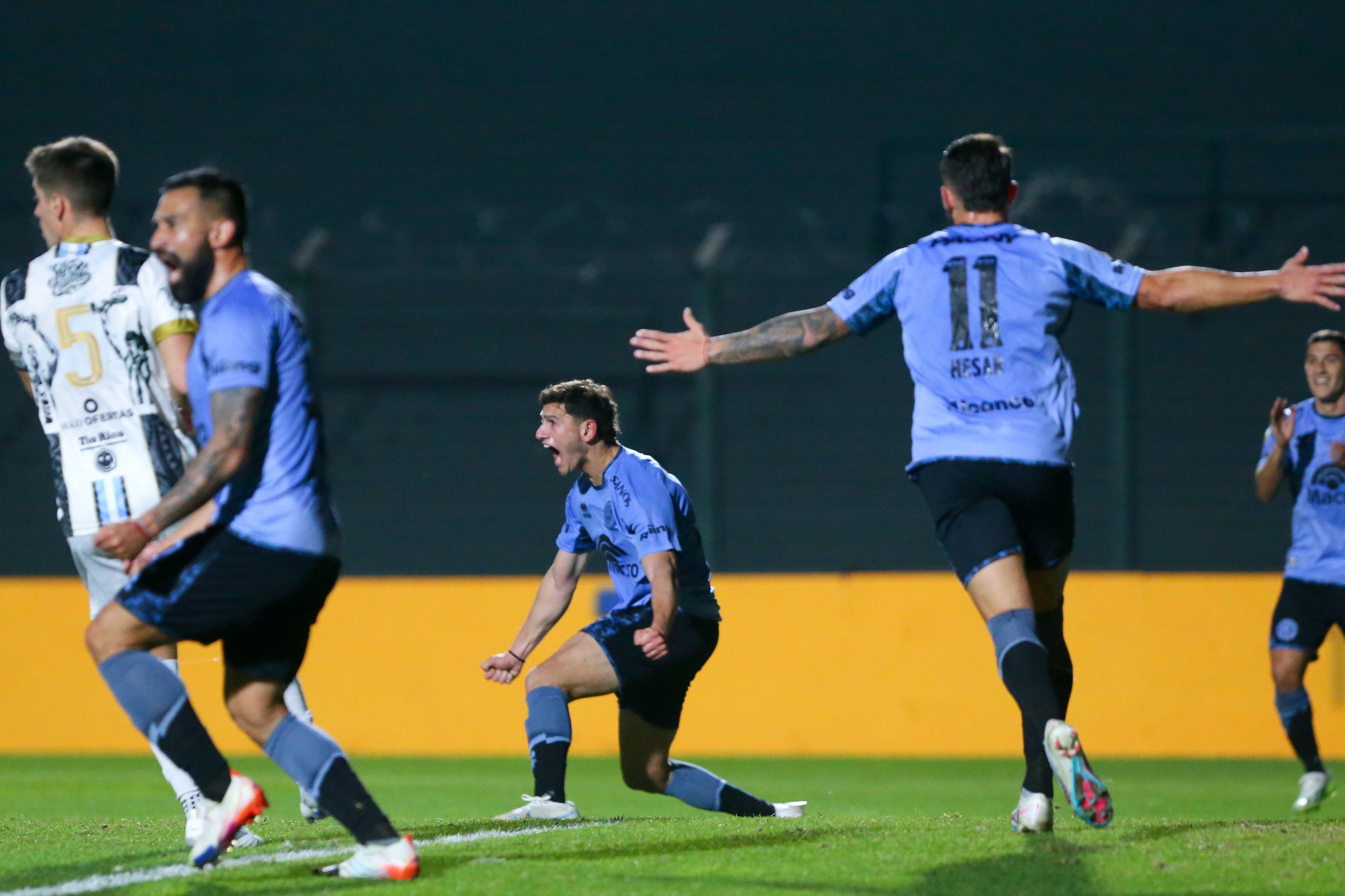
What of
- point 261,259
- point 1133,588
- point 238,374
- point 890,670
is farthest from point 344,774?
point 261,259

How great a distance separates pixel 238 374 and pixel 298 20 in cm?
1532

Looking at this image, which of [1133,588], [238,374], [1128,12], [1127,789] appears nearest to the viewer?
[238,374]

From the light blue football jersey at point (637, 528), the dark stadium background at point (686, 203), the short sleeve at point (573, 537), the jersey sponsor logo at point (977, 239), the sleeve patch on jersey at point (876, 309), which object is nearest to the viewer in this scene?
the jersey sponsor logo at point (977, 239)

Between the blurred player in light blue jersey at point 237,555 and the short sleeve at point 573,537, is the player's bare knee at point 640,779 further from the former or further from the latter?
the blurred player in light blue jersey at point 237,555

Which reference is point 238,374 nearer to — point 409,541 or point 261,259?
point 261,259

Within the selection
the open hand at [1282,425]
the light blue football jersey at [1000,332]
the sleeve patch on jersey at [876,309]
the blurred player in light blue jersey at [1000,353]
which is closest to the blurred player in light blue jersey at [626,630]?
the blurred player in light blue jersey at [1000,353]

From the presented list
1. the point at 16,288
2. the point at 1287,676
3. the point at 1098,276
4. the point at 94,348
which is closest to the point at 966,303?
the point at 1098,276

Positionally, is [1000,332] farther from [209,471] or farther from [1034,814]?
[209,471]

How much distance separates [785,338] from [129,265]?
207 centimetres

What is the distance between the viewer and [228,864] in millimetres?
4586

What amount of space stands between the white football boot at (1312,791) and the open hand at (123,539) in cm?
586

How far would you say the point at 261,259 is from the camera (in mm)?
14016

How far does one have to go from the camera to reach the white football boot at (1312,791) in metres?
7.44

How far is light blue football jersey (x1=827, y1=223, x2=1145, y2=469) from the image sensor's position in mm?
4555
